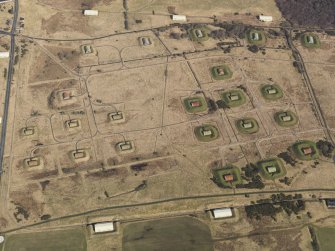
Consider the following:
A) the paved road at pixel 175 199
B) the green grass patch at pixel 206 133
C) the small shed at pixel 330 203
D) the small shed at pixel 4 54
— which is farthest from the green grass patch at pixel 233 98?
the small shed at pixel 4 54

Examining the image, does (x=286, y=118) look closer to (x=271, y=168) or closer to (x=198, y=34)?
A: (x=271, y=168)

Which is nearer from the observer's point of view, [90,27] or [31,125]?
[31,125]

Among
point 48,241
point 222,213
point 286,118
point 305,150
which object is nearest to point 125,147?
point 48,241

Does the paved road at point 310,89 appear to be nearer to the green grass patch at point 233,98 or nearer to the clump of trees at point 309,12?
the clump of trees at point 309,12

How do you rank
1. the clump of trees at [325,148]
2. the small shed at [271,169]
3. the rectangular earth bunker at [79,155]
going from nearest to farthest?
the small shed at [271,169], the rectangular earth bunker at [79,155], the clump of trees at [325,148]

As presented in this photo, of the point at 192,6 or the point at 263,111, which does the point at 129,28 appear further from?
the point at 263,111

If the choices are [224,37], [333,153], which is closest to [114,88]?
[224,37]
